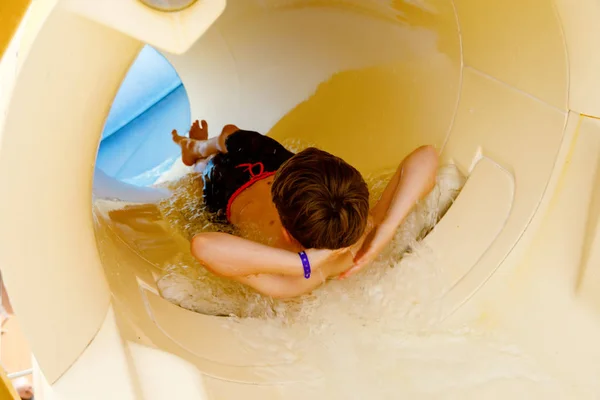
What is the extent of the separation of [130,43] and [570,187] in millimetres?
901

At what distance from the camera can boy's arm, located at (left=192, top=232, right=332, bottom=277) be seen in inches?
45.9

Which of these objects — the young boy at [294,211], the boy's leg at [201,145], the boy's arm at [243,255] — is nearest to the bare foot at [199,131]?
the boy's leg at [201,145]

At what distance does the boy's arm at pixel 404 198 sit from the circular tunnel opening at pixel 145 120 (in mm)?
1206

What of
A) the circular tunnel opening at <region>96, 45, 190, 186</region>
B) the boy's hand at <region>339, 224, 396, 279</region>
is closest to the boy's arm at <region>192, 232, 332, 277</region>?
the boy's hand at <region>339, 224, 396, 279</region>

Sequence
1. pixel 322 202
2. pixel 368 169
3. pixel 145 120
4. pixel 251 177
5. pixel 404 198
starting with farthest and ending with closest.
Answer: pixel 145 120, pixel 368 169, pixel 251 177, pixel 404 198, pixel 322 202

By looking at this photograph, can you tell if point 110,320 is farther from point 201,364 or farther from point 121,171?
point 121,171

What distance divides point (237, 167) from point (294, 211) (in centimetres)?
52

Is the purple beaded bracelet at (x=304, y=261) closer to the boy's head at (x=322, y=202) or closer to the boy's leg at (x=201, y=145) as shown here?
the boy's head at (x=322, y=202)

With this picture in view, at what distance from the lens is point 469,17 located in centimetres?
124

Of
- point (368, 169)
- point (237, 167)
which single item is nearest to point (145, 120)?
point (237, 167)

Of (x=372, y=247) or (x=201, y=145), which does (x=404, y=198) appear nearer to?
(x=372, y=247)

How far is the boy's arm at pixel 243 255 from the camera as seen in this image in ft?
3.82

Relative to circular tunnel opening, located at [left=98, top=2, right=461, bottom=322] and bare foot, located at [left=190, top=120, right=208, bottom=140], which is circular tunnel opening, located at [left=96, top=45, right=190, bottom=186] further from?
bare foot, located at [left=190, top=120, right=208, bottom=140]

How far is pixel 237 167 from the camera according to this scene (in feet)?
5.08
